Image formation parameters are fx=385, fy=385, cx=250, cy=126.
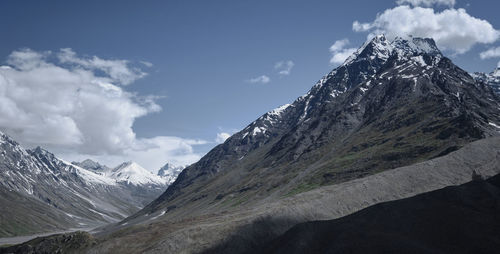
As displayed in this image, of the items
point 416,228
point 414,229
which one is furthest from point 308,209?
point 416,228

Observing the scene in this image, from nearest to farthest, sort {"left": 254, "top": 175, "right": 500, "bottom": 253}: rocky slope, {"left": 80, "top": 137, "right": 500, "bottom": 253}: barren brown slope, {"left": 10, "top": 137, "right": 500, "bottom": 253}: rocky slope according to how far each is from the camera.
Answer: {"left": 254, "top": 175, "right": 500, "bottom": 253}: rocky slope
{"left": 10, "top": 137, "right": 500, "bottom": 253}: rocky slope
{"left": 80, "top": 137, "right": 500, "bottom": 253}: barren brown slope

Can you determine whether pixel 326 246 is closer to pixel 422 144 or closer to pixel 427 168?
pixel 427 168

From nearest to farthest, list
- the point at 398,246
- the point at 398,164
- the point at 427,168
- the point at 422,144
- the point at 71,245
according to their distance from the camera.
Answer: the point at 398,246, the point at 71,245, the point at 427,168, the point at 398,164, the point at 422,144

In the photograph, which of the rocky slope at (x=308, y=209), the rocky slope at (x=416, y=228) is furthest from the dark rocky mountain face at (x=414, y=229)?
the rocky slope at (x=308, y=209)

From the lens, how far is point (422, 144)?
613ft

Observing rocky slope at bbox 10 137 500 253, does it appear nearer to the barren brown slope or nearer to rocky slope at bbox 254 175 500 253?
the barren brown slope

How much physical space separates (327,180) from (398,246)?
471ft

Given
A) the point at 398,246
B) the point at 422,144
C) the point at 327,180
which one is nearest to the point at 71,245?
the point at 398,246

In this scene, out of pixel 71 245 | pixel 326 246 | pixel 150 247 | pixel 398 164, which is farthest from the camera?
pixel 398 164

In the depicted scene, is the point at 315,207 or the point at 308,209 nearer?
the point at 308,209

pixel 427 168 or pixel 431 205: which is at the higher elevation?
pixel 427 168

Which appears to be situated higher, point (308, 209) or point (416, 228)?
point (308, 209)

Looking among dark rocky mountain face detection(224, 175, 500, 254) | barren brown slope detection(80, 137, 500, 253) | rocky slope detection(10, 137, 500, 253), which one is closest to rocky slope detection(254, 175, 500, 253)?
dark rocky mountain face detection(224, 175, 500, 254)

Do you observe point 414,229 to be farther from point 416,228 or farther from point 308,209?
point 308,209
